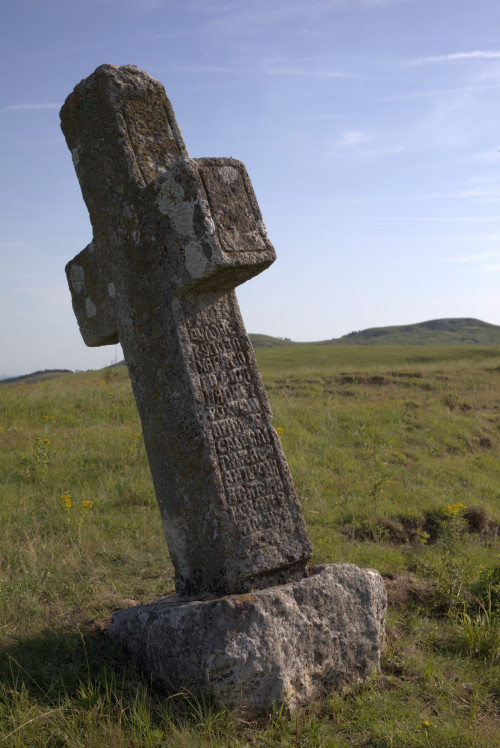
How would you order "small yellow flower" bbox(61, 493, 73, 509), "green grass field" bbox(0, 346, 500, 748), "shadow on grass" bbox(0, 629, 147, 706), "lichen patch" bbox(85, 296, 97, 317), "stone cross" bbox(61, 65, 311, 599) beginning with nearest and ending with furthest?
1. "green grass field" bbox(0, 346, 500, 748)
2. "shadow on grass" bbox(0, 629, 147, 706)
3. "stone cross" bbox(61, 65, 311, 599)
4. "lichen patch" bbox(85, 296, 97, 317)
5. "small yellow flower" bbox(61, 493, 73, 509)

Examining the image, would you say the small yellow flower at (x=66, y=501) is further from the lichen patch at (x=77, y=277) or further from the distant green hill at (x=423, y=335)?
the distant green hill at (x=423, y=335)

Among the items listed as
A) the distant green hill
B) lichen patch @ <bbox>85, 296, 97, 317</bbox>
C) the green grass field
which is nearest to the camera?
the green grass field

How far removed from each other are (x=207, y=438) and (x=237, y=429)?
240 millimetres

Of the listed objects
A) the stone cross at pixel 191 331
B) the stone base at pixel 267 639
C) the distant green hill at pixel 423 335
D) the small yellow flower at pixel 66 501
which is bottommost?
the stone base at pixel 267 639

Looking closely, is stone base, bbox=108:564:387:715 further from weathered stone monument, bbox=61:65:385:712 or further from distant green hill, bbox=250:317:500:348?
distant green hill, bbox=250:317:500:348

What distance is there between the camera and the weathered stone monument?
3227mm

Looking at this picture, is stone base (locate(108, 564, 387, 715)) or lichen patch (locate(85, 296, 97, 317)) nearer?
stone base (locate(108, 564, 387, 715))

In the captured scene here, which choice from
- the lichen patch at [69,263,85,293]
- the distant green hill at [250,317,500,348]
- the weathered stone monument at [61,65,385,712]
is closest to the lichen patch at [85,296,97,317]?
the lichen patch at [69,263,85,293]

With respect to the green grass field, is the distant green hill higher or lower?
higher

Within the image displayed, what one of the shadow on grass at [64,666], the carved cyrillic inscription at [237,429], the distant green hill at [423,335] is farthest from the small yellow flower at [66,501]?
the distant green hill at [423,335]

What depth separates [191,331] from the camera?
3.66 m

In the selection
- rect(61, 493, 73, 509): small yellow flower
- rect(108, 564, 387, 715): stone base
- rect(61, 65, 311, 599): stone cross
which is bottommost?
rect(108, 564, 387, 715): stone base

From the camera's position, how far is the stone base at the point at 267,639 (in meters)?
3.12

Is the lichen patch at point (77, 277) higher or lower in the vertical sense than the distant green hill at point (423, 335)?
lower
